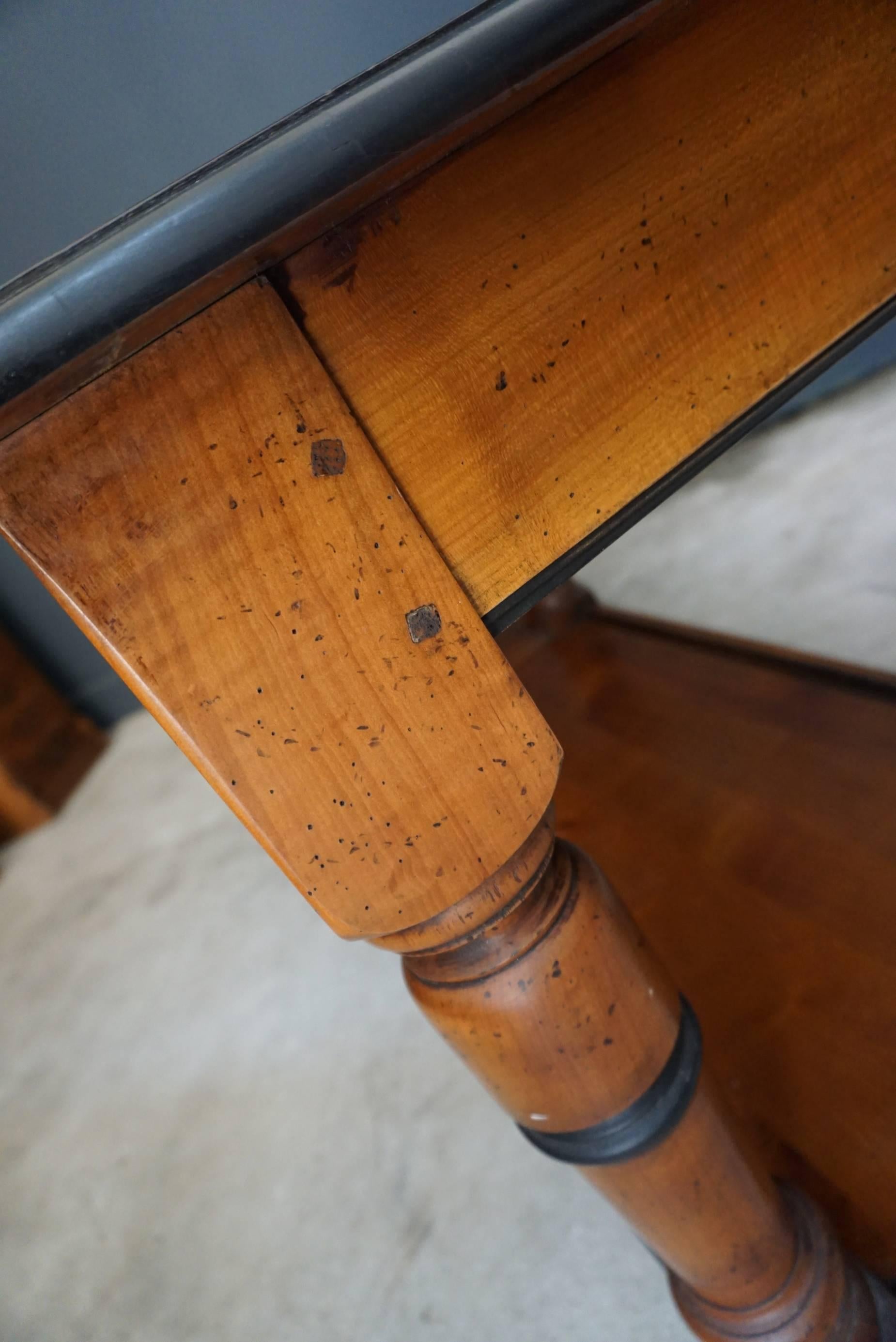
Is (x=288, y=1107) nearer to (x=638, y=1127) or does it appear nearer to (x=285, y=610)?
(x=638, y=1127)

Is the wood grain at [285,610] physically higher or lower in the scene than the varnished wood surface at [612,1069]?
higher

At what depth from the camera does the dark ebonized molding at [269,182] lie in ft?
0.65

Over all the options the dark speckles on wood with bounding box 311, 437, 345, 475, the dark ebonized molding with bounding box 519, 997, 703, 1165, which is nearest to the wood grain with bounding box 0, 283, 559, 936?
the dark speckles on wood with bounding box 311, 437, 345, 475

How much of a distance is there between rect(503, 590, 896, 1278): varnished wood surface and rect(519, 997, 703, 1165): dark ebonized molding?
259 millimetres

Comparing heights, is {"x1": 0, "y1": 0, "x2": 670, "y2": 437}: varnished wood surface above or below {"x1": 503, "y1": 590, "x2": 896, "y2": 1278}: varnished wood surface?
above

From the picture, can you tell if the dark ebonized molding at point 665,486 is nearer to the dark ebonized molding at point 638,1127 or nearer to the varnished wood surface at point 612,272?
the varnished wood surface at point 612,272

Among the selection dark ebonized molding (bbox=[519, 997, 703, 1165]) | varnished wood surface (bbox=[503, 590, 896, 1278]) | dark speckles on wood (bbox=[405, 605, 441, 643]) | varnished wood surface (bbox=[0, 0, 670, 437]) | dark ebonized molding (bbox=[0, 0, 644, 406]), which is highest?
dark ebonized molding (bbox=[0, 0, 644, 406])

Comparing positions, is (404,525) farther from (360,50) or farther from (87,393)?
(360,50)

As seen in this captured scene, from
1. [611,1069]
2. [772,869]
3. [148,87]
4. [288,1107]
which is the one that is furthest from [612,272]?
[148,87]

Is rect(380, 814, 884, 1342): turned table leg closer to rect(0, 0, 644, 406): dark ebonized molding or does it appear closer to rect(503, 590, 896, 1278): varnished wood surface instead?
rect(503, 590, 896, 1278): varnished wood surface

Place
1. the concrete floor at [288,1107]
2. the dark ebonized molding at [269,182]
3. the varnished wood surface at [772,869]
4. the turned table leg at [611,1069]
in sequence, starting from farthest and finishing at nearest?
the concrete floor at [288,1107], the varnished wood surface at [772,869], the turned table leg at [611,1069], the dark ebonized molding at [269,182]

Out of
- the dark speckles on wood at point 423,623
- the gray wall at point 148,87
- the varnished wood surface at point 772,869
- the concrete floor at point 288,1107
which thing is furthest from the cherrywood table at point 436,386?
the gray wall at point 148,87

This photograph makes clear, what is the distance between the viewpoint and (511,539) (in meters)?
0.29

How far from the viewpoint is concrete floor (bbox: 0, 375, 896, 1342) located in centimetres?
78
